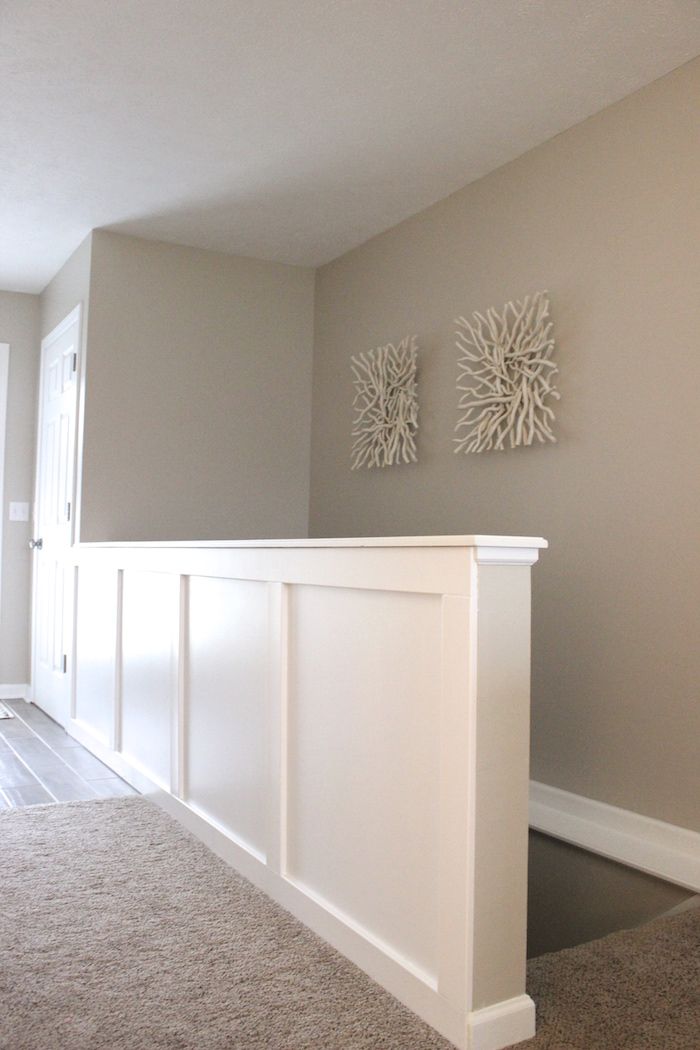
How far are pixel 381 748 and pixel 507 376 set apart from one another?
175 cm

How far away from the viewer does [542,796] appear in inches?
117

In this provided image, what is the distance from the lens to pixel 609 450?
2.79m

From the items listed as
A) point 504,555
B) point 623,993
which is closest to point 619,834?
point 623,993

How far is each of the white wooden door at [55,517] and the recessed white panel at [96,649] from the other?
0.78ft

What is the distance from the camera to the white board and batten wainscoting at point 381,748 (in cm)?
151

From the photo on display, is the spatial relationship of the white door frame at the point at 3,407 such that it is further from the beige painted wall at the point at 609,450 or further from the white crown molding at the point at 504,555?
the white crown molding at the point at 504,555

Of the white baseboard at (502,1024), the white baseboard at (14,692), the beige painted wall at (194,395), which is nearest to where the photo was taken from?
the white baseboard at (502,1024)

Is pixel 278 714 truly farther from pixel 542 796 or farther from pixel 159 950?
pixel 542 796

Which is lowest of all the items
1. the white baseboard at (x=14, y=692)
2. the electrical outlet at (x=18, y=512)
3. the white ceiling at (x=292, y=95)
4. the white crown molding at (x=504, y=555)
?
the white baseboard at (x=14, y=692)

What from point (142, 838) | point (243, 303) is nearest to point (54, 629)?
point (243, 303)

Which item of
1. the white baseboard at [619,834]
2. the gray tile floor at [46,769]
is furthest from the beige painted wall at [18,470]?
the white baseboard at [619,834]

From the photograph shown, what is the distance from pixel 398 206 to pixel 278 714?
2.42 m

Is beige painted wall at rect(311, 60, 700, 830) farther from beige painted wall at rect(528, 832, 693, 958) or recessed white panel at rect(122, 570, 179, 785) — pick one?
recessed white panel at rect(122, 570, 179, 785)

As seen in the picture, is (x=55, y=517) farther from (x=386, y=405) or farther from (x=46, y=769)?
(x=386, y=405)
